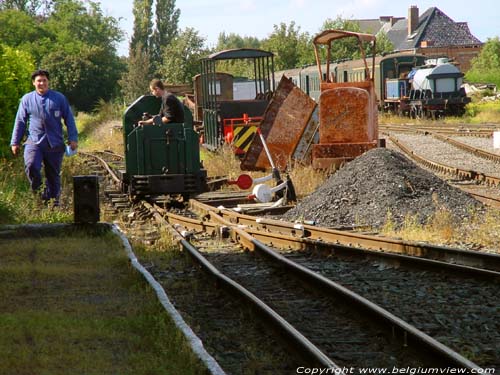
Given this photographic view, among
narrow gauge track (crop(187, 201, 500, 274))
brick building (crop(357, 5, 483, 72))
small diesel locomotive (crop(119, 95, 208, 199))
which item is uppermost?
brick building (crop(357, 5, 483, 72))

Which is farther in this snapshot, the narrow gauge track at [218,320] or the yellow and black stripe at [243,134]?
the yellow and black stripe at [243,134]

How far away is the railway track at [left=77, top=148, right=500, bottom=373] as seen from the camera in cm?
632

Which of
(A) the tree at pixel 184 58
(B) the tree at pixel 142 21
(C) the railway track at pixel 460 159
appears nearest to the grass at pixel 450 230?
(C) the railway track at pixel 460 159

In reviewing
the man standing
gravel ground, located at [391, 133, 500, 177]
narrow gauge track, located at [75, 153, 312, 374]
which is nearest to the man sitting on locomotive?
the man standing

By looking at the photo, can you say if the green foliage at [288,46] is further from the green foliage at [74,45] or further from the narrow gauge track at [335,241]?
the narrow gauge track at [335,241]

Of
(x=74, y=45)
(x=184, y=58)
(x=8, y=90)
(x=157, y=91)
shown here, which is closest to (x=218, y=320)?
(x=157, y=91)

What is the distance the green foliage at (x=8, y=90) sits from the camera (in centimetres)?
1927

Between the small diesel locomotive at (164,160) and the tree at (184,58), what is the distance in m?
44.1

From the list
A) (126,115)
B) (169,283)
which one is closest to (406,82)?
(126,115)

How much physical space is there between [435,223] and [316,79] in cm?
3517

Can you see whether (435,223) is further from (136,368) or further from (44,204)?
(136,368)

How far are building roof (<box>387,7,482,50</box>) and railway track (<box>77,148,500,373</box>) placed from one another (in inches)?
3350

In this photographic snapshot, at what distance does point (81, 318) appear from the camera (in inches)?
281

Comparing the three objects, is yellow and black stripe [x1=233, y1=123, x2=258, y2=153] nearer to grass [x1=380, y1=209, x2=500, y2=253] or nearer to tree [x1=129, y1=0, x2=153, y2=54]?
grass [x1=380, y1=209, x2=500, y2=253]
